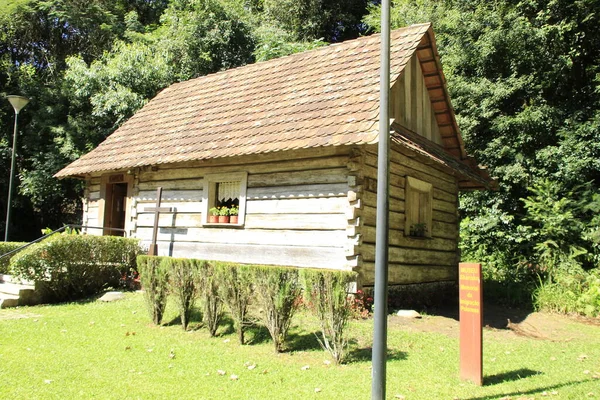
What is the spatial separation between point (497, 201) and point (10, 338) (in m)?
14.6

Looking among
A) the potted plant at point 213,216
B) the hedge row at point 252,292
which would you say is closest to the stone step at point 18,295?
the hedge row at point 252,292

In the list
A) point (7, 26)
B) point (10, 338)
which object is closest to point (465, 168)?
point (10, 338)

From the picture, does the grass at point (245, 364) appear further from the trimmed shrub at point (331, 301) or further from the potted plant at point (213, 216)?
the potted plant at point (213, 216)

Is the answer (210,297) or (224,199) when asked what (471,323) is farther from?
(224,199)

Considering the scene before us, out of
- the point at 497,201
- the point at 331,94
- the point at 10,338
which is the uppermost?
the point at 331,94

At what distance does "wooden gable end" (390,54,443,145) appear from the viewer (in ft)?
35.0

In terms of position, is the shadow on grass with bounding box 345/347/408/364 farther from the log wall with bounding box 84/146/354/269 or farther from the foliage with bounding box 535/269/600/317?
the foliage with bounding box 535/269/600/317

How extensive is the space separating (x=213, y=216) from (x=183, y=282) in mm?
3676

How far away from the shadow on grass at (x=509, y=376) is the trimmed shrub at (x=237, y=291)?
10.6 feet

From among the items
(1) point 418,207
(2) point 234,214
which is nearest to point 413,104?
(1) point 418,207

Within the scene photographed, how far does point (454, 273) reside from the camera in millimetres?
13039

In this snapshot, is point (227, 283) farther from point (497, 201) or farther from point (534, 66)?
point (534, 66)

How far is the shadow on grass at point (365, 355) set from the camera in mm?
6141

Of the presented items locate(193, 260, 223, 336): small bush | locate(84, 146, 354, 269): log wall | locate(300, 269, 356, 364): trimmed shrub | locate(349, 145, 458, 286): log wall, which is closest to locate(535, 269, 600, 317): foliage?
locate(349, 145, 458, 286): log wall
